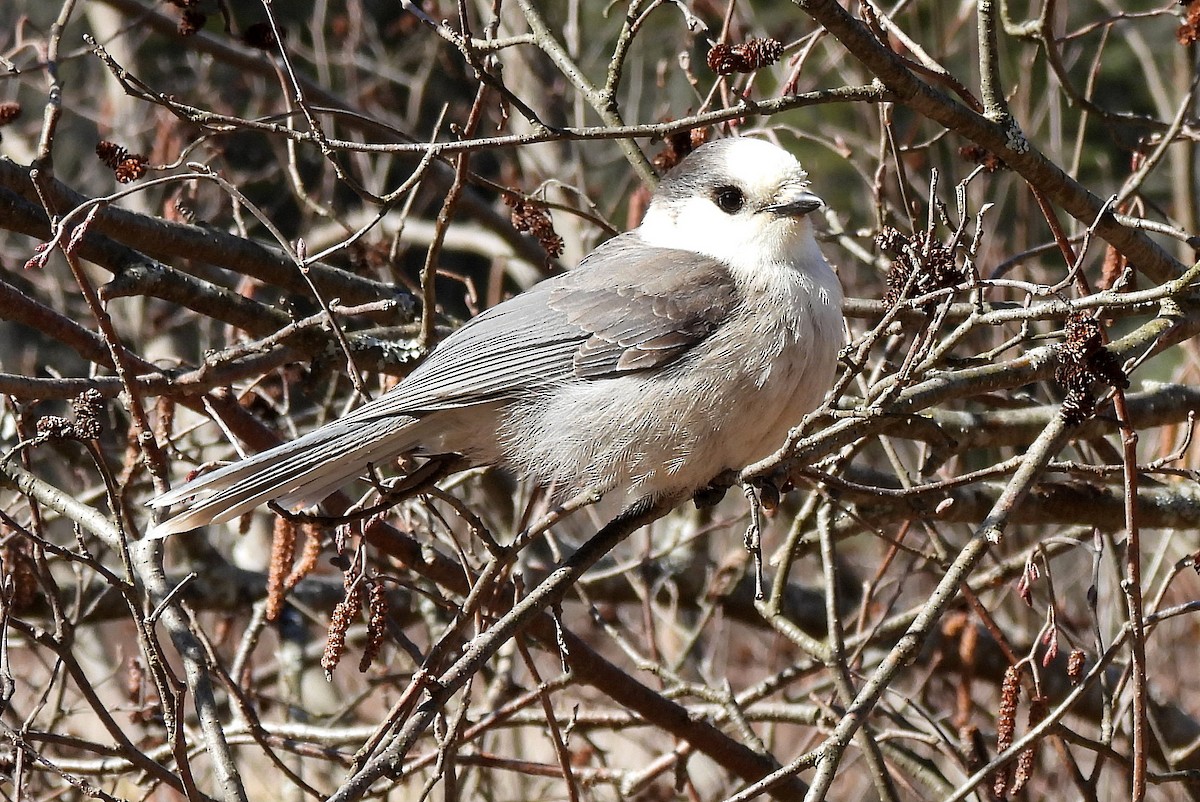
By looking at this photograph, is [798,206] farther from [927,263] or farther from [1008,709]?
[1008,709]

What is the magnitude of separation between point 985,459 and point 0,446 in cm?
514

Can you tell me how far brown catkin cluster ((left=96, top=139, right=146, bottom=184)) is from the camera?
10.4 ft

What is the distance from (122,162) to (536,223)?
1129 mm

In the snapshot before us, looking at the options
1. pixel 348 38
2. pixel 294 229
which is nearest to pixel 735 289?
pixel 348 38

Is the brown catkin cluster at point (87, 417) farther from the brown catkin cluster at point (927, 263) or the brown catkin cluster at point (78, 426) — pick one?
the brown catkin cluster at point (927, 263)

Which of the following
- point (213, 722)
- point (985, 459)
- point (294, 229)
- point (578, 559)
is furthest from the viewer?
point (294, 229)

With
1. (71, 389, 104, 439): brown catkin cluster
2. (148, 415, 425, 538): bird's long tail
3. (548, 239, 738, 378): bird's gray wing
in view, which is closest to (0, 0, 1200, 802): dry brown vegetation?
(71, 389, 104, 439): brown catkin cluster

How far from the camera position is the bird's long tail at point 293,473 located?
3.18m

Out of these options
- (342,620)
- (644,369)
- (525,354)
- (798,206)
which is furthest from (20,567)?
(798,206)

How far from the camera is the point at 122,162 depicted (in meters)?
3.21

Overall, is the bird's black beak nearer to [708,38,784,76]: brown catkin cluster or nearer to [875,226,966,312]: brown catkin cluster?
[708,38,784,76]: brown catkin cluster

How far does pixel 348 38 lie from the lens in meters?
7.67

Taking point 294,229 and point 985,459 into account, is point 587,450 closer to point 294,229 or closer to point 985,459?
point 985,459

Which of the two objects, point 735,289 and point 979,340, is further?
point 979,340
